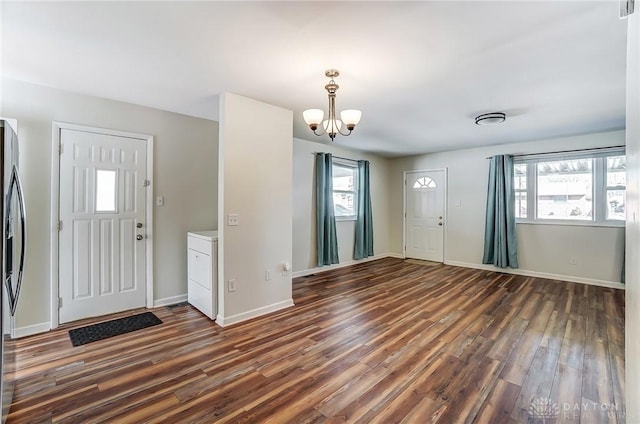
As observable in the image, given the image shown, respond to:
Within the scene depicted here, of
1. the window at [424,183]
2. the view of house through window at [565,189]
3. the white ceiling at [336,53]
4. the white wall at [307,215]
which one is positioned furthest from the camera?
the window at [424,183]

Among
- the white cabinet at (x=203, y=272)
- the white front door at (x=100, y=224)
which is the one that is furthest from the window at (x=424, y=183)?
the white front door at (x=100, y=224)

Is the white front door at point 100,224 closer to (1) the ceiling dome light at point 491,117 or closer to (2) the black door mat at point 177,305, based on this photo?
(2) the black door mat at point 177,305

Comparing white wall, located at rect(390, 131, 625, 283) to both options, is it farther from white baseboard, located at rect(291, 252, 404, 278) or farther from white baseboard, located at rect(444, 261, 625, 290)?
white baseboard, located at rect(291, 252, 404, 278)

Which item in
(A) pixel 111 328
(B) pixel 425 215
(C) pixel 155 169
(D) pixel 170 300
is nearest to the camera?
(A) pixel 111 328

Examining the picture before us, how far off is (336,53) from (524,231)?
486cm

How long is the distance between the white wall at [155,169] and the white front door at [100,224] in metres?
0.14

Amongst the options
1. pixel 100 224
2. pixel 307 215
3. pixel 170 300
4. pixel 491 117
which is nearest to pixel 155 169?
pixel 100 224

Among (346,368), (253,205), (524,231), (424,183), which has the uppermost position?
(424,183)

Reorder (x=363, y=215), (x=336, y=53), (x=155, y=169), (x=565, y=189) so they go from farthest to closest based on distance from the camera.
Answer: (x=363, y=215) → (x=565, y=189) → (x=155, y=169) → (x=336, y=53)

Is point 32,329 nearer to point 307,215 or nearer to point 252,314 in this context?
point 252,314

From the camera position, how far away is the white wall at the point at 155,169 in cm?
267

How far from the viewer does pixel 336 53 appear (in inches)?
84.3

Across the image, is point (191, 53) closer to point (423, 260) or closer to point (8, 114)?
point (8, 114)

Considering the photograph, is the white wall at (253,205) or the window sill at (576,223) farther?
the window sill at (576,223)
